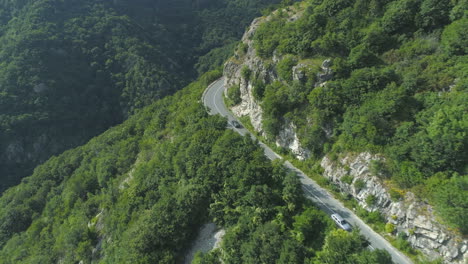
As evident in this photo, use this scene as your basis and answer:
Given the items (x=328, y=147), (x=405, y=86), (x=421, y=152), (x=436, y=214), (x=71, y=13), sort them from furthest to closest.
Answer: (x=71, y=13)
(x=328, y=147)
(x=405, y=86)
(x=421, y=152)
(x=436, y=214)

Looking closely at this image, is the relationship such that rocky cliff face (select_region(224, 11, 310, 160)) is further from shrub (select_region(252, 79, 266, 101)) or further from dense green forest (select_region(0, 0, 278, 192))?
dense green forest (select_region(0, 0, 278, 192))

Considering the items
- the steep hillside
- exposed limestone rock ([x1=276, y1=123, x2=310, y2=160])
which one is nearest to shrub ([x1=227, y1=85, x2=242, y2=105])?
the steep hillside

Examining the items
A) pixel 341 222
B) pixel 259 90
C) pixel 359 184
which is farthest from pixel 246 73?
pixel 341 222

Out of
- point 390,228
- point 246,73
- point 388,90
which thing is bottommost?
point 390,228

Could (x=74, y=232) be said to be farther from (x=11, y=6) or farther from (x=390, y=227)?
(x=11, y=6)

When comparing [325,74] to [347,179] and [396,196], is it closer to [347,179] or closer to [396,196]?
[347,179]

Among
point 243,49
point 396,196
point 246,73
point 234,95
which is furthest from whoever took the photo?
point 243,49

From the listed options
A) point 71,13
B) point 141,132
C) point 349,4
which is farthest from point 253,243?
point 71,13
